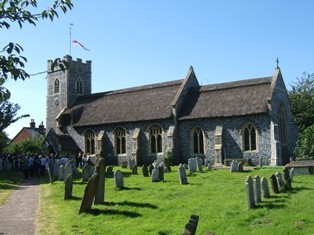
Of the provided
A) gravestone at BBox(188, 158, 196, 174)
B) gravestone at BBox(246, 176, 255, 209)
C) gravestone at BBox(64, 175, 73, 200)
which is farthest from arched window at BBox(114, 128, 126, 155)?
gravestone at BBox(246, 176, 255, 209)

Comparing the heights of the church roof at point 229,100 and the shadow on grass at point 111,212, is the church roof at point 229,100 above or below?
above

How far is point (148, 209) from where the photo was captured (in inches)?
477

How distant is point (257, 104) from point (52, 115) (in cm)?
2262

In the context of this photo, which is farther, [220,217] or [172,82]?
[172,82]

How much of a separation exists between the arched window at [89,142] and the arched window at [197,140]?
993cm

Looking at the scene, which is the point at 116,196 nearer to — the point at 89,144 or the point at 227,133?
the point at 227,133

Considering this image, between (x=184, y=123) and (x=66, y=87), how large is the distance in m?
15.9

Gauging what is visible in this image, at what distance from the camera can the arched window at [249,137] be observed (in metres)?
29.1

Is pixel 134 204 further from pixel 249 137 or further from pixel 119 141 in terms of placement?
pixel 119 141

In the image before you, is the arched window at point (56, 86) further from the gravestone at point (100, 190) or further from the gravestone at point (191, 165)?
the gravestone at point (100, 190)

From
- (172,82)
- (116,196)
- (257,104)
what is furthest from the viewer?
(172,82)

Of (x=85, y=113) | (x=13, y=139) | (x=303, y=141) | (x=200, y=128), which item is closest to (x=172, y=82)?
(x=200, y=128)

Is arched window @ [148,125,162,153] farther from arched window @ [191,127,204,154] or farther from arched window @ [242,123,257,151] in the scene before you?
arched window @ [242,123,257,151]

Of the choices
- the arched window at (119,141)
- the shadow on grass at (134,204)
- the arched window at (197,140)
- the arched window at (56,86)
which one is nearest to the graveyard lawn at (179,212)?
the shadow on grass at (134,204)
